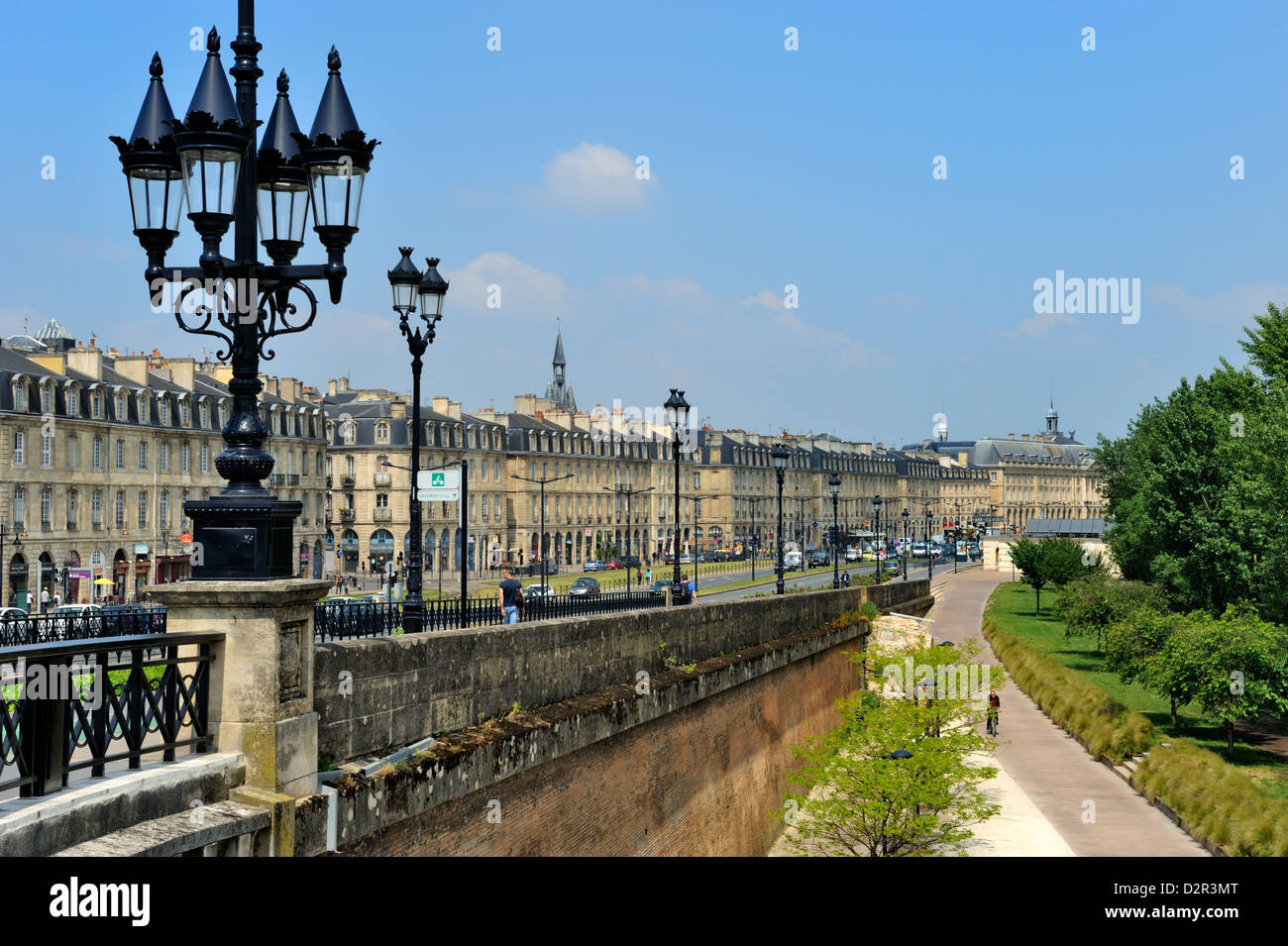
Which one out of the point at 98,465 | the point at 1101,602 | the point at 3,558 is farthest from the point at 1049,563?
the point at 3,558

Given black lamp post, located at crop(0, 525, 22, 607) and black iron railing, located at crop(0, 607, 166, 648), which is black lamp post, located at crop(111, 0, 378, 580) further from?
black lamp post, located at crop(0, 525, 22, 607)

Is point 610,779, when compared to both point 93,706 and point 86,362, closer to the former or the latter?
point 93,706

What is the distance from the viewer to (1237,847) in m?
27.3

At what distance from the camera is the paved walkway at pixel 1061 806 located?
3045 cm

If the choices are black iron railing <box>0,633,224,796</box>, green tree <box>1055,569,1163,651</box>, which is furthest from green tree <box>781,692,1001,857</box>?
green tree <box>1055,569,1163,651</box>

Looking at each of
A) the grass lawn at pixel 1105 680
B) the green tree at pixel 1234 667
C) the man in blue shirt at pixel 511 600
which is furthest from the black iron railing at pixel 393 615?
the grass lawn at pixel 1105 680

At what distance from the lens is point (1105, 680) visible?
55.9 metres

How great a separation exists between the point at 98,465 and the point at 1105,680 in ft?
146

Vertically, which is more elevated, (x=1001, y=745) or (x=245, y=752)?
(x=245, y=752)

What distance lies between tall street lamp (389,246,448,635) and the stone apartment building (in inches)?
1226

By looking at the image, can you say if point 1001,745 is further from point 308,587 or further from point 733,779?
point 308,587

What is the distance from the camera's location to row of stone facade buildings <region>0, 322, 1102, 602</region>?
56.2 meters
